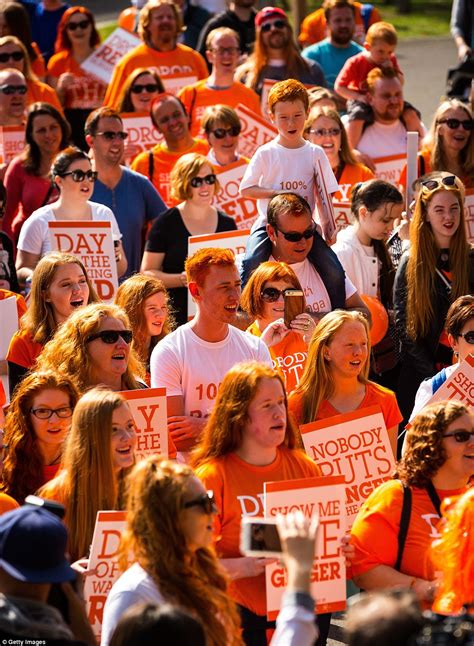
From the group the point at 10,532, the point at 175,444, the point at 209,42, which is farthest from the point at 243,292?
the point at 209,42

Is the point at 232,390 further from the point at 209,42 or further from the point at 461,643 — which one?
the point at 209,42

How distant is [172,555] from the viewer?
468 cm

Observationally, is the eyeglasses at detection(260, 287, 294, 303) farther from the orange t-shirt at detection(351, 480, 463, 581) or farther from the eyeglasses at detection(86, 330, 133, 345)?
the orange t-shirt at detection(351, 480, 463, 581)

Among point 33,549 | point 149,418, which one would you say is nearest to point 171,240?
point 149,418

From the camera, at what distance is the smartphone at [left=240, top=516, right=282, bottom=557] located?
194 inches

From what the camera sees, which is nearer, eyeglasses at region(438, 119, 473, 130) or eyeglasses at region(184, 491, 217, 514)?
eyeglasses at region(184, 491, 217, 514)

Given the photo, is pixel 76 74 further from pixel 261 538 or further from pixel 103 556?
pixel 261 538

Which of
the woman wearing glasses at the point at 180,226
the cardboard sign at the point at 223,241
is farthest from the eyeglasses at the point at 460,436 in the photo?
the woman wearing glasses at the point at 180,226

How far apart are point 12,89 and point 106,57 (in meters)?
2.33

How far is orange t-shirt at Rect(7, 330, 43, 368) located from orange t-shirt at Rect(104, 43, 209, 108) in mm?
5189

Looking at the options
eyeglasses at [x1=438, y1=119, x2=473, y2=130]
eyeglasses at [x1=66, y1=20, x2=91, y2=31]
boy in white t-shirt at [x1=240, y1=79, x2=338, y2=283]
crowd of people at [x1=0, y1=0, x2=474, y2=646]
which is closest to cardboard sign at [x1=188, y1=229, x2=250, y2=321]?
Answer: crowd of people at [x1=0, y1=0, x2=474, y2=646]

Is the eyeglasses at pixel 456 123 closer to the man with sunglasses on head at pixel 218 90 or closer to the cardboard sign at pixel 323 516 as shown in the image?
the man with sunglasses on head at pixel 218 90

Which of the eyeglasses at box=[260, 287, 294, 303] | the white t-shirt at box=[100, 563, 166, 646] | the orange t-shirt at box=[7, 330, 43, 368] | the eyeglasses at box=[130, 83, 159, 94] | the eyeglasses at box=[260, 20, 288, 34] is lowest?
the white t-shirt at box=[100, 563, 166, 646]

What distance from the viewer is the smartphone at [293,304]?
7.45 m
